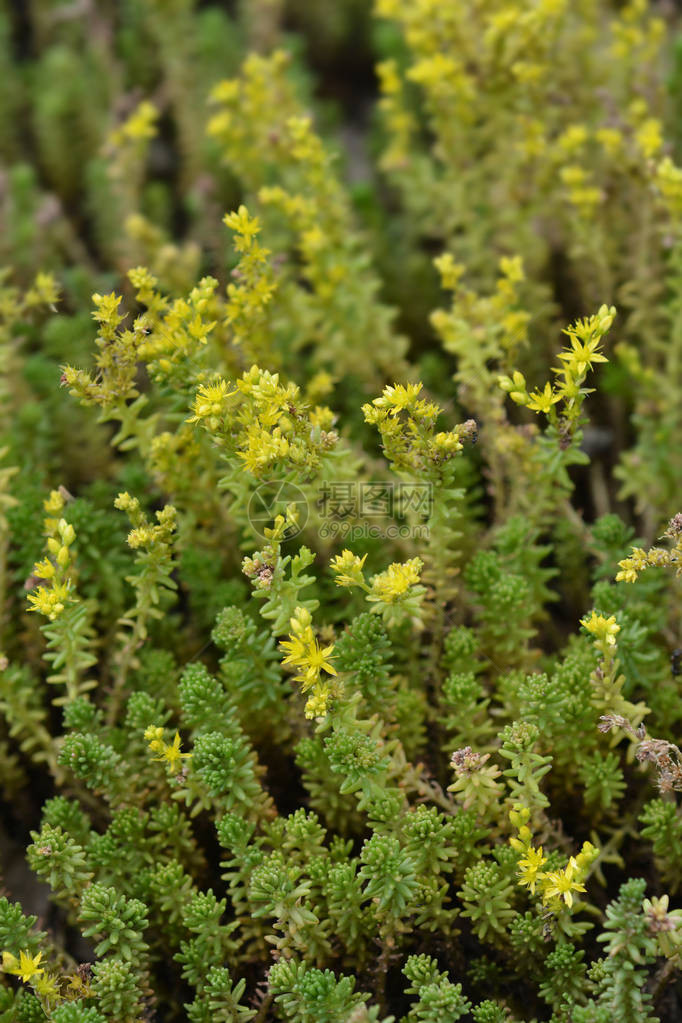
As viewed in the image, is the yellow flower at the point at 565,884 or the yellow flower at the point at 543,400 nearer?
the yellow flower at the point at 565,884

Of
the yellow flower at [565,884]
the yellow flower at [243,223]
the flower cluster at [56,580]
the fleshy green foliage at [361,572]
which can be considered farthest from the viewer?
the yellow flower at [243,223]

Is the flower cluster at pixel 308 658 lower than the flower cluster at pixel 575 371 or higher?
lower

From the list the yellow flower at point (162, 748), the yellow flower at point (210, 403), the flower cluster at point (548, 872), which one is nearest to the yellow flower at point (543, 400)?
the yellow flower at point (210, 403)

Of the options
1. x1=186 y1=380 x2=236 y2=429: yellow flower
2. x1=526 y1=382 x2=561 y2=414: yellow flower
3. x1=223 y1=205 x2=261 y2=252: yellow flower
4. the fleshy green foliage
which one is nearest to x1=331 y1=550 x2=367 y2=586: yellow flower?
the fleshy green foliage

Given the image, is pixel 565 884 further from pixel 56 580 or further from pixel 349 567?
pixel 56 580

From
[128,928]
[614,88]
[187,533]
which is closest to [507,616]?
[187,533]

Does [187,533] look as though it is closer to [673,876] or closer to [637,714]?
[637,714]

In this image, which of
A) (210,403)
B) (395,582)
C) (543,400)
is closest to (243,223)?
(210,403)

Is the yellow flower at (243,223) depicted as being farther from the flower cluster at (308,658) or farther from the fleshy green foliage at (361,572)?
the flower cluster at (308,658)
